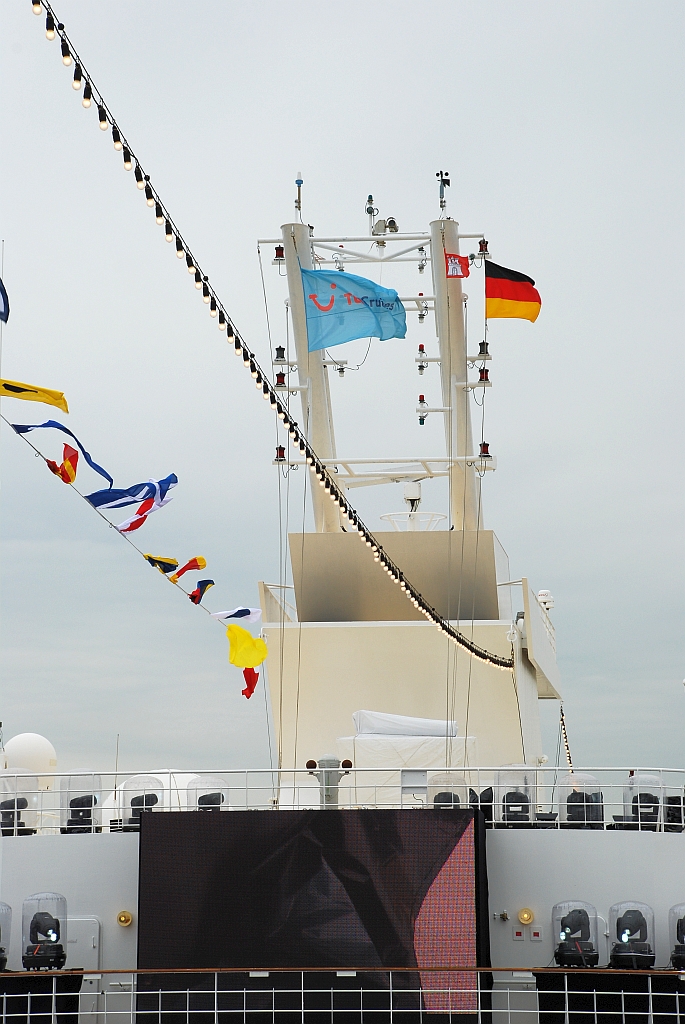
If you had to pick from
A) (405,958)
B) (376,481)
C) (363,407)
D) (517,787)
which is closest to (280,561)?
(376,481)

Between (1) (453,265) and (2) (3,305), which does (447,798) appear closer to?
(2) (3,305)

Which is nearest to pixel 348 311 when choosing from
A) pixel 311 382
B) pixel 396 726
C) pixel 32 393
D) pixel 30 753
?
pixel 311 382

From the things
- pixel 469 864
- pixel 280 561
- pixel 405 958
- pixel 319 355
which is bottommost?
pixel 405 958

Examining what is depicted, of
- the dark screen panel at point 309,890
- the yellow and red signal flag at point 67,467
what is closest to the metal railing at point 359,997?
the dark screen panel at point 309,890

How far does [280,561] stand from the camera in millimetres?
19938

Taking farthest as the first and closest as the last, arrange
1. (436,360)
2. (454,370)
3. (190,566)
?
(436,360)
(454,370)
(190,566)

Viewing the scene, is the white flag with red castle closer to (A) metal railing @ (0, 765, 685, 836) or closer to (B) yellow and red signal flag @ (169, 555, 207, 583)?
(B) yellow and red signal flag @ (169, 555, 207, 583)

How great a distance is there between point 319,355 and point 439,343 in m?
1.89

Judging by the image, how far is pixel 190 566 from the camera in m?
17.2

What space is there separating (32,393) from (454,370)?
27.8 ft

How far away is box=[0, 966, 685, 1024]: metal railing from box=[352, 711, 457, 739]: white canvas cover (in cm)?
469

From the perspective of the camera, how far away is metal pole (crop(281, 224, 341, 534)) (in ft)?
62.6

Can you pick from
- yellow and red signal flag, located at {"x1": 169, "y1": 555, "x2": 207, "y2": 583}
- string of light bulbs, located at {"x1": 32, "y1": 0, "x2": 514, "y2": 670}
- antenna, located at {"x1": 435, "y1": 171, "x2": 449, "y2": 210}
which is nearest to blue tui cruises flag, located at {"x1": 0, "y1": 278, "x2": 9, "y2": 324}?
string of light bulbs, located at {"x1": 32, "y1": 0, "x2": 514, "y2": 670}

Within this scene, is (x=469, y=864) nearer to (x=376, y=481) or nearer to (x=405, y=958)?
(x=405, y=958)
